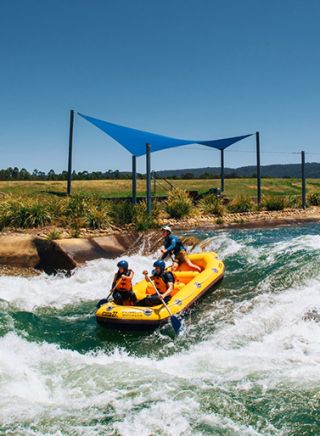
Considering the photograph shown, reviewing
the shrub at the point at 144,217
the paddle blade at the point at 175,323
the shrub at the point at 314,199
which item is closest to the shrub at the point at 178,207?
the shrub at the point at 144,217

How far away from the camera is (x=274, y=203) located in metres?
19.5

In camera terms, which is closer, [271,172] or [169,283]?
[169,283]

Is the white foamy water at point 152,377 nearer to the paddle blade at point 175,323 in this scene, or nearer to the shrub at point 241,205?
the paddle blade at point 175,323

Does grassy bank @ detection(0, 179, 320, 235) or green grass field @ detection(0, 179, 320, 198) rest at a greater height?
green grass field @ detection(0, 179, 320, 198)

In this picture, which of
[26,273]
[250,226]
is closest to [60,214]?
[26,273]

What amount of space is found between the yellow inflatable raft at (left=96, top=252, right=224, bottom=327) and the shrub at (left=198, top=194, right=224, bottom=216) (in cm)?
749

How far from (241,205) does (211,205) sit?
1.34m

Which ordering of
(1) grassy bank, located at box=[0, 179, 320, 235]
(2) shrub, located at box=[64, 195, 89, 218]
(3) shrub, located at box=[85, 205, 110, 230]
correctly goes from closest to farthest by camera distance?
(1) grassy bank, located at box=[0, 179, 320, 235]
(3) shrub, located at box=[85, 205, 110, 230]
(2) shrub, located at box=[64, 195, 89, 218]

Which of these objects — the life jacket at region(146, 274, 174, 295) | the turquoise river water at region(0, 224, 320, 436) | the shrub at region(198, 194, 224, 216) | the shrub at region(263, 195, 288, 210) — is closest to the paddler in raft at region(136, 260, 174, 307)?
the life jacket at region(146, 274, 174, 295)

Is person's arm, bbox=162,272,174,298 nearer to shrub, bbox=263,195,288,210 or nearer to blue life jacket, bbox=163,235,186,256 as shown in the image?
blue life jacket, bbox=163,235,186,256

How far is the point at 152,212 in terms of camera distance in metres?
15.8

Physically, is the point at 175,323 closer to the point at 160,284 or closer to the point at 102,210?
the point at 160,284

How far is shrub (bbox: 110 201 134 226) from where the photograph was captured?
49.0ft

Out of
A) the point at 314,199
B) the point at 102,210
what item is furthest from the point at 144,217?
the point at 314,199
